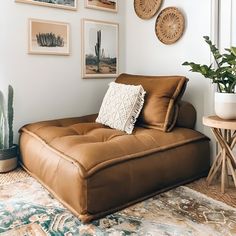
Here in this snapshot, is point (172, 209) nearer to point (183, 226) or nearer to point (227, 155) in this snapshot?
point (183, 226)

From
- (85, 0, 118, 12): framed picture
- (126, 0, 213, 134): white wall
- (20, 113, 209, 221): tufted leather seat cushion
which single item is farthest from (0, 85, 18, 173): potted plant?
(126, 0, 213, 134): white wall

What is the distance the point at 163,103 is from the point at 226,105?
51 centimetres

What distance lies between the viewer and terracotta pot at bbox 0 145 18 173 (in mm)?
2410

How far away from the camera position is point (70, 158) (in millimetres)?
1729

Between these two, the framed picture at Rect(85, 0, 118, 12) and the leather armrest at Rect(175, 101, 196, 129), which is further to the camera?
the framed picture at Rect(85, 0, 118, 12)

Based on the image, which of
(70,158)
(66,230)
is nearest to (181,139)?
(70,158)

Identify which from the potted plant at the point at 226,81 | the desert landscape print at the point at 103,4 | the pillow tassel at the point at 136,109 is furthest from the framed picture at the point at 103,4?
the potted plant at the point at 226,81

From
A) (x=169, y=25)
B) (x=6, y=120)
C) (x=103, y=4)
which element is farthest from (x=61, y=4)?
(x=6, y=120)

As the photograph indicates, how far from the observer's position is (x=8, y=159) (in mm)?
2439

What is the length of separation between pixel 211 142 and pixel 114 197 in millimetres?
1174

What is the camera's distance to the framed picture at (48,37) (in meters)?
2.62

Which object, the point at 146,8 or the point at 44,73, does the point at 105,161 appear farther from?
the point at 146,8

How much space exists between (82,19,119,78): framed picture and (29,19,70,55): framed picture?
216 mm

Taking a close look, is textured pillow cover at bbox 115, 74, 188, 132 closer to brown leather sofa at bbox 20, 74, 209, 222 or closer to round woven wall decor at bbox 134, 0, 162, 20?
brown leather sofa at bbox 20, 74, 209, 222
